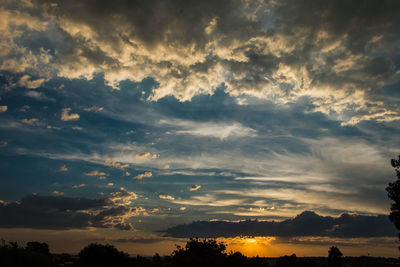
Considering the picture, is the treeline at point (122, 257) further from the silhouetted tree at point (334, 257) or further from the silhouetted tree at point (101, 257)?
the silhouetted tree at point (334, 257)

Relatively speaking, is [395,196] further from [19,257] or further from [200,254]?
[19,257]

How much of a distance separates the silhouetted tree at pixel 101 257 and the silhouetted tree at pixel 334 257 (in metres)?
106

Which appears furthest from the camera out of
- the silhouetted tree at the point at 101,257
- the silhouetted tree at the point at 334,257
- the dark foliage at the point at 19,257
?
the silhouetted tree at the point at 334,257

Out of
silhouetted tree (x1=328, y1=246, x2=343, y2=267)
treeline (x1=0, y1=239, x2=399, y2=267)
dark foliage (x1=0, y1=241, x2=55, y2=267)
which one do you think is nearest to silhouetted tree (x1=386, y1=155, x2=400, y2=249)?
treeline (x1=0, y1=239, x2=399, y2=267)

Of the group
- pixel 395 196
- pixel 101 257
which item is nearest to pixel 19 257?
pixel 101 257

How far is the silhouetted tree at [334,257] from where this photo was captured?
138250 millimetres

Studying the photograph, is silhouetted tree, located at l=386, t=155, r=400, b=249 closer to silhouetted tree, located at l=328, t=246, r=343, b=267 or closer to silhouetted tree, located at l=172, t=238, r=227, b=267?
silhouetted tree, located at l=172, t=238, r=227, b=267

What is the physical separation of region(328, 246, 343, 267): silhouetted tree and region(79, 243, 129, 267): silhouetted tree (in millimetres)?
105562

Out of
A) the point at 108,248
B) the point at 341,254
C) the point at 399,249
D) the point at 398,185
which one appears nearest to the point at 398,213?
the point at 398,185

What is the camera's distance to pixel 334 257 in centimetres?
13950

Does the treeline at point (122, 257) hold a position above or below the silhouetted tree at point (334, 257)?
above


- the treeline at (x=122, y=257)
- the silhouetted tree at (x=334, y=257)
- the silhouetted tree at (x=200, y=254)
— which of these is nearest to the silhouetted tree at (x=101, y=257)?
the treeline at (x=122, y=257)

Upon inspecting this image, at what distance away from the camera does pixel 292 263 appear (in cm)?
15088

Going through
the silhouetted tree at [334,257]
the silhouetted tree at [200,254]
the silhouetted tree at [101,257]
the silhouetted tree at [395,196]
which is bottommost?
the silhouetted tree at [334,257]
